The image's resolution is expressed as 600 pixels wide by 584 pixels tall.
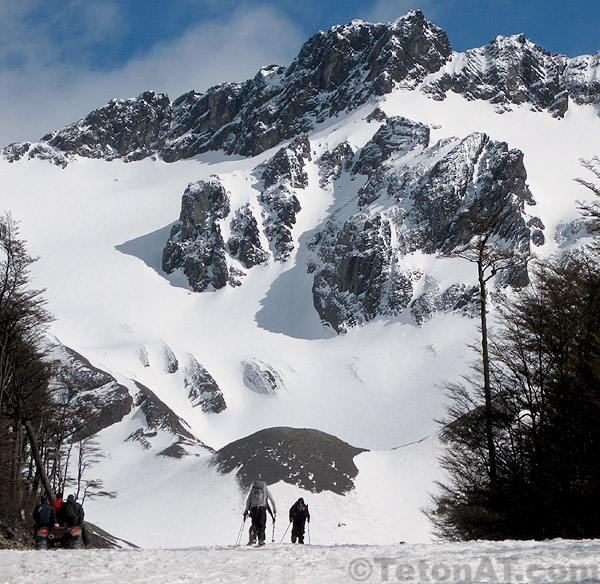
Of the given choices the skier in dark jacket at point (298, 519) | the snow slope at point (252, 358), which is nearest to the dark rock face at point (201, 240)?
the snow slope at point (252, 358)

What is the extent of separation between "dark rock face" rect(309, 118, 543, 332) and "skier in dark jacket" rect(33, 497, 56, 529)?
13034cm

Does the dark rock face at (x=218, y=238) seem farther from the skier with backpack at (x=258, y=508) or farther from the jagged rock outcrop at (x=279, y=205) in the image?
the skier with backpack at (x=258, y=508)

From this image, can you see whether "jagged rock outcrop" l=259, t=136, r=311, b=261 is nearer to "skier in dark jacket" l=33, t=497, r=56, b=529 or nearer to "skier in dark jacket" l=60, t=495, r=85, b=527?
"skier in dark jacket" l=60, t=495, r=85, b=527

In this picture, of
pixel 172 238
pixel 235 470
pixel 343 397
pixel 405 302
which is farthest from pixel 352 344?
pixel 235 470

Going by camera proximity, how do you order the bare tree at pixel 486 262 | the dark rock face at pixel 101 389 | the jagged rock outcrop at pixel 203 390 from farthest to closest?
the jagged rock outcrop at pixel 203 390 → the dark rock face at pixel 101 389 → the bare tree at pixel 486 262

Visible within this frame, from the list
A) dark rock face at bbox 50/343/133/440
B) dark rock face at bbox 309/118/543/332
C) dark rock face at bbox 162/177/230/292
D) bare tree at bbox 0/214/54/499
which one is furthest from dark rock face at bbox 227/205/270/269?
bare tree at bbox 0/214/54/499

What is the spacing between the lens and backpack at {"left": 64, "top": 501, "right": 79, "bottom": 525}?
16.5 meters

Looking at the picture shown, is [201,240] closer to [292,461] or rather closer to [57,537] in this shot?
[292,461]

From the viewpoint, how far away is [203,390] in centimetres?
12231

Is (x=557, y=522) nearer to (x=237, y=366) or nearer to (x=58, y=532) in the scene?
(x=58, y=532)

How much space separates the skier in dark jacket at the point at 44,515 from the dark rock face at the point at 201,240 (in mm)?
158663

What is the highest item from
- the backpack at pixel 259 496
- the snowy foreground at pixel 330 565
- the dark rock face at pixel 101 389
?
the dark rock face at pixel 101 389

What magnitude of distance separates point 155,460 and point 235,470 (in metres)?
17.8

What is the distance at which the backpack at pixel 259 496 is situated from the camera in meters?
17.3
